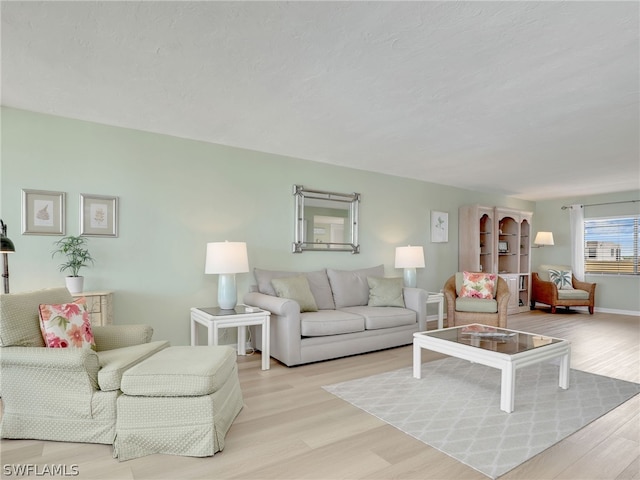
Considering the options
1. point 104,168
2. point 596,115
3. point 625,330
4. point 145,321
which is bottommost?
point 625,330

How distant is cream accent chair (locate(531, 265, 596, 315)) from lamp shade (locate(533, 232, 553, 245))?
1.85 ft

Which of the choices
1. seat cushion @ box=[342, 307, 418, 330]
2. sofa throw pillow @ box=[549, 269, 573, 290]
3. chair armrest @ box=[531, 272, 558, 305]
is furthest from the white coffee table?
sofa throw pillow @ box=[549, 269, 573, 290]

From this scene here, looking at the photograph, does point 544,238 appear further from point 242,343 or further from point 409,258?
point 242,343

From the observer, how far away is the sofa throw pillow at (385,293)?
14.5 feet

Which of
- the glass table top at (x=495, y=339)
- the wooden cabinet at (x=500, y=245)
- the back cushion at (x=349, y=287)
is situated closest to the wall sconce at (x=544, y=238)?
the wooden cabinet at (x=500, y=245)

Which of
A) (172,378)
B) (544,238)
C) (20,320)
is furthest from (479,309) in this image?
(20,320)

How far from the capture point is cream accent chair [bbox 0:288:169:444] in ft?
6.59

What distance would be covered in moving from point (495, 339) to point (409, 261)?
2.01 meters

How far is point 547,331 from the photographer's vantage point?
202 inches

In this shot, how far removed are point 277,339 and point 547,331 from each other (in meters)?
3.95

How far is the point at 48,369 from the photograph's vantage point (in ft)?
6.64

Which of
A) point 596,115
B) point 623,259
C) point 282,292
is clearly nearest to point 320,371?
point 282,292

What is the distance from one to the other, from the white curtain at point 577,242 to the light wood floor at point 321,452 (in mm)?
5245

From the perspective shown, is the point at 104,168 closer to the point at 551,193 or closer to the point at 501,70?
the point at 501,70
